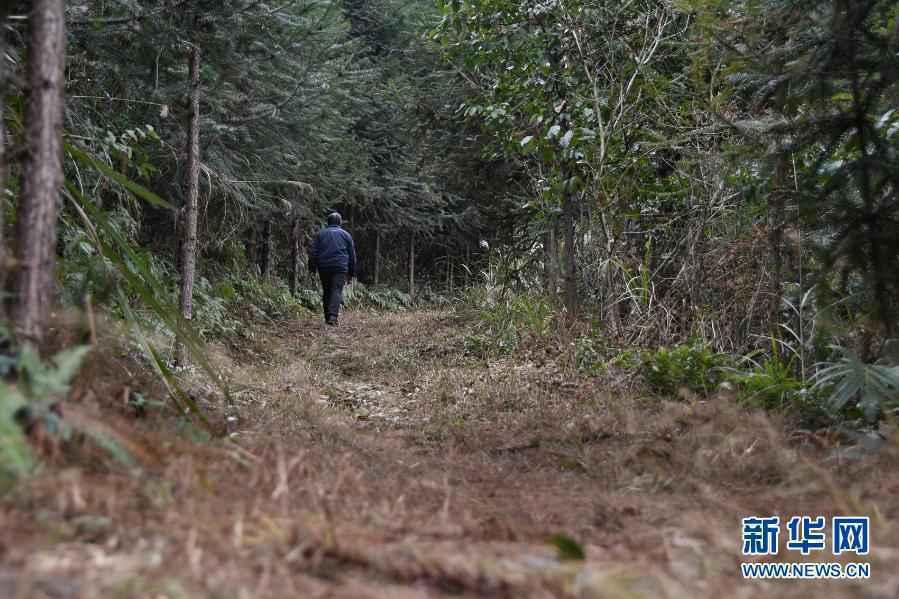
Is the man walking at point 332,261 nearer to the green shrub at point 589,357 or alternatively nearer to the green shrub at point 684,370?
the green shrub at point 589,357

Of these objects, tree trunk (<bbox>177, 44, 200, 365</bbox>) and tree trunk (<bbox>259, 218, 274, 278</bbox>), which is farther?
tree trunk (<bbox>259, 218, 274, 278</bbox>)

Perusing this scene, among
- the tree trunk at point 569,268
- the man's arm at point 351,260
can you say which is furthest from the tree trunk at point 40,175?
the man's arm at point 351,260

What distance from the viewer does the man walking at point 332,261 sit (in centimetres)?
1211

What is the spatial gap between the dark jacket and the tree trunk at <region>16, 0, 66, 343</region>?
9601 millimetres

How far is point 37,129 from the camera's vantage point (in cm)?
245

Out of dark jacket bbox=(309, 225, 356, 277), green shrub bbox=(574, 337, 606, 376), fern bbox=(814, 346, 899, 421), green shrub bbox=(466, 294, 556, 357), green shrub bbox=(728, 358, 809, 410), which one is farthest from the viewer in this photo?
dark jacket bbox=(309, 225, 356, 277)

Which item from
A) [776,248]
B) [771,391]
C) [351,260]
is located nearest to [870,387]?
[771,391]

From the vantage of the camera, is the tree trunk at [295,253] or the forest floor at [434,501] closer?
the forest floor at [434,501]

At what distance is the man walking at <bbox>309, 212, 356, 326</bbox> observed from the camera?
12.1 m

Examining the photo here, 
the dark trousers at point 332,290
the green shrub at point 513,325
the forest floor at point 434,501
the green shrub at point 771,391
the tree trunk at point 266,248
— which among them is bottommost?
the forest floor at point 434,501

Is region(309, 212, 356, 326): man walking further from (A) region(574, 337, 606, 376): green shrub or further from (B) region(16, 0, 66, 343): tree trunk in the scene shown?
(B) region(16, 0, 66, 343): tree trunk

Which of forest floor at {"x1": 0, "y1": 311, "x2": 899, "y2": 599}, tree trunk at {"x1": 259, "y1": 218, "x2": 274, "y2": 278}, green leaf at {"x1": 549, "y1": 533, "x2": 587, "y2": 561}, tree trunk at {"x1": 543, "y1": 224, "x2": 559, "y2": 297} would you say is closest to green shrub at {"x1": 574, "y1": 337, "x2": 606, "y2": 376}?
forest floor at {"x1": 0, "y1": 311, "x2": 899, "y2": 599}

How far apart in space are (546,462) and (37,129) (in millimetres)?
2939

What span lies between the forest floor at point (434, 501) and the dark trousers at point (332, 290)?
6595mm
